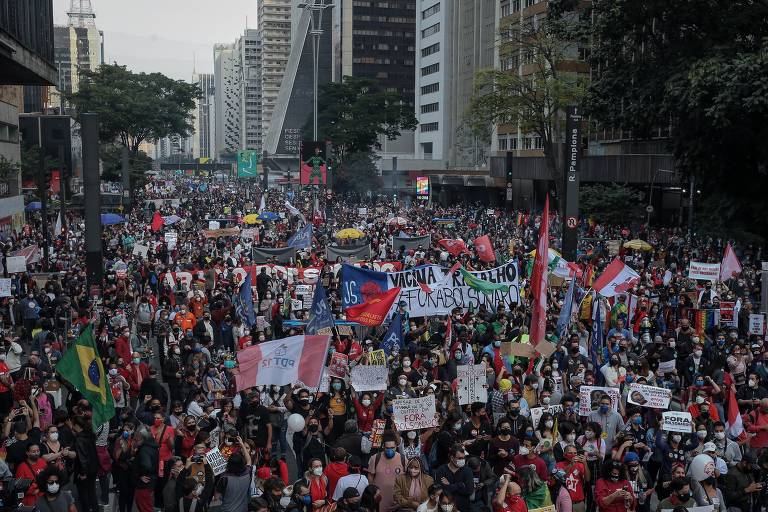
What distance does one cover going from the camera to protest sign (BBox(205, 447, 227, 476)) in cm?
942

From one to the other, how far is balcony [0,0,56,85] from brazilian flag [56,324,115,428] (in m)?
12.4

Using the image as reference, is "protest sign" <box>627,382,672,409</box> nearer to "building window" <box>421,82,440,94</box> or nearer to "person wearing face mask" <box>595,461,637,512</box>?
"person wearing face mask" <box>595,461,637,512</box>

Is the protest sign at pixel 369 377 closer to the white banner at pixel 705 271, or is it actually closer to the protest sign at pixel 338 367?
the protest sign at pixel 338 367

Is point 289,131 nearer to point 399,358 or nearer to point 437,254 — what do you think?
point 437,254

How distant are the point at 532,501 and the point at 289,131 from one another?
11973cm

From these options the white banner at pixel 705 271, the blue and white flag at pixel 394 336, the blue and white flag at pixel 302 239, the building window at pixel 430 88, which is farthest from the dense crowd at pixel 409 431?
the building window at pixel 430 88

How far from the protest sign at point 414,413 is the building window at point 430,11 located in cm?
9008

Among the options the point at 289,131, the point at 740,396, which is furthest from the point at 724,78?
the point at 289,131

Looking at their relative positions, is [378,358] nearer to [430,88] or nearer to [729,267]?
[729,267]

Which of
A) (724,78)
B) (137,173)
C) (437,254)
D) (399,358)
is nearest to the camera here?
(399,358)

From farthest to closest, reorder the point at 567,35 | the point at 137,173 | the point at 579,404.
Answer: the point at 137,173
the point at 567,35
the point at 579,404

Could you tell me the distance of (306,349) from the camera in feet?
38.5

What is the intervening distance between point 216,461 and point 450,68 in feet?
288

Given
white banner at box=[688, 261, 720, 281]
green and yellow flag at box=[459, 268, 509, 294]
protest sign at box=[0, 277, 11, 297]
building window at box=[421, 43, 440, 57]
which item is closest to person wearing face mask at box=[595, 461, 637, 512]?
green and yellow flag at box=[459, 268, 509, 294]
